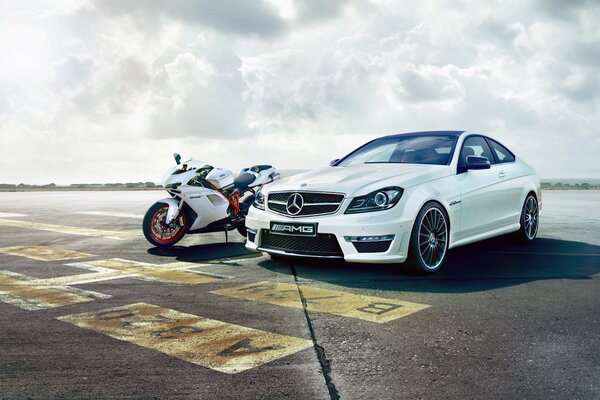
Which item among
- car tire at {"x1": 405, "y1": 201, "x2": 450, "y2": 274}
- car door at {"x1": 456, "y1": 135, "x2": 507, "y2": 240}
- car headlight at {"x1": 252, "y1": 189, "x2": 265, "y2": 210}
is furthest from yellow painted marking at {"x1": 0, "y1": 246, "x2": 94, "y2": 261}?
car door at {"x1": 456, "y1": 135, "x2": 507, "y2": 240}

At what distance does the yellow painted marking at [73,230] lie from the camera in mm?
11000

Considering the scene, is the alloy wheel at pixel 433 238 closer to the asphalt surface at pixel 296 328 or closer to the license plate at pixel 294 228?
the asphalt surface at pixel 296 328

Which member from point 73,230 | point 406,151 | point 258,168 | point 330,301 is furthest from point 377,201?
point 73,230

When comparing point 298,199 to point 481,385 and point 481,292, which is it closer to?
point 481,292

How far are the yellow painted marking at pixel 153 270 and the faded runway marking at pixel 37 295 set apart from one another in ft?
2.14

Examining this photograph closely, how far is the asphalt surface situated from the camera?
3346 millimetres

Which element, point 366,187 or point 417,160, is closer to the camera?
point 366,187

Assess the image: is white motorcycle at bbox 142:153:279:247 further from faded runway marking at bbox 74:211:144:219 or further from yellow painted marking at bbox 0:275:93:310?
faded runway marking at bbox 74:211:144:219

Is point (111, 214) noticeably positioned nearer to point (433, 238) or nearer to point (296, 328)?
point (433, 238)

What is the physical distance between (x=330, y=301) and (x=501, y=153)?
464 cm

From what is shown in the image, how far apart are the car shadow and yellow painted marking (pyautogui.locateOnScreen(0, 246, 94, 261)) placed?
2797 mm

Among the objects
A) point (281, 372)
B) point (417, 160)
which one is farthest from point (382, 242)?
point (281, 372)

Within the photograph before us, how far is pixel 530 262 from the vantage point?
7.73 metres

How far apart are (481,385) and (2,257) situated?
23.6ft
